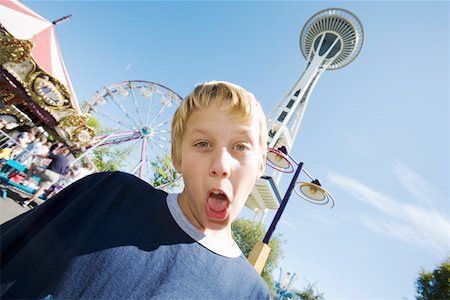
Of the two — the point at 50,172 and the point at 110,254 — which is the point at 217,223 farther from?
the point at 50,172

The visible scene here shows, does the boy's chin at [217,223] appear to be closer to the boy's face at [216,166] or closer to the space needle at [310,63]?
the boy's face at [216,166]

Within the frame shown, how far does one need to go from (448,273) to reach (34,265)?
2733 centimetres

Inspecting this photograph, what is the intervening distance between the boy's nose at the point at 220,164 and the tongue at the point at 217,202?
107 mm

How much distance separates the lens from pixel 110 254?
871mm

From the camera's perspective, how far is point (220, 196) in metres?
1.05

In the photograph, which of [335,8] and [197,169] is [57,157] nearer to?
[197,169]

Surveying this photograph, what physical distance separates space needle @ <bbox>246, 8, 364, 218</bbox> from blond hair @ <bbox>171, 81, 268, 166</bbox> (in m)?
32.7

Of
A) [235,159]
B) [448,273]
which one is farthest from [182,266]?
[448,273]

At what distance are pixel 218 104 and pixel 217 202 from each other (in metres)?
0.41

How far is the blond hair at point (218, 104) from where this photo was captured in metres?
1.10

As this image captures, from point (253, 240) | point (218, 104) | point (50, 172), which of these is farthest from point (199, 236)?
point (253, 240)

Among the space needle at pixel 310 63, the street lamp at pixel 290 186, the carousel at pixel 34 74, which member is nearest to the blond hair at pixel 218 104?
the street lamp at pixel 290 186

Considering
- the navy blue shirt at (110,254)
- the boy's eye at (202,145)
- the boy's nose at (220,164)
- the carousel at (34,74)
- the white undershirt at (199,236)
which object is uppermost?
the carousel at (34,74)

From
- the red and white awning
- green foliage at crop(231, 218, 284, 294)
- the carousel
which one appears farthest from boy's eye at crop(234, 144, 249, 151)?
green foliage at crop(231, 218, 284, 294)
